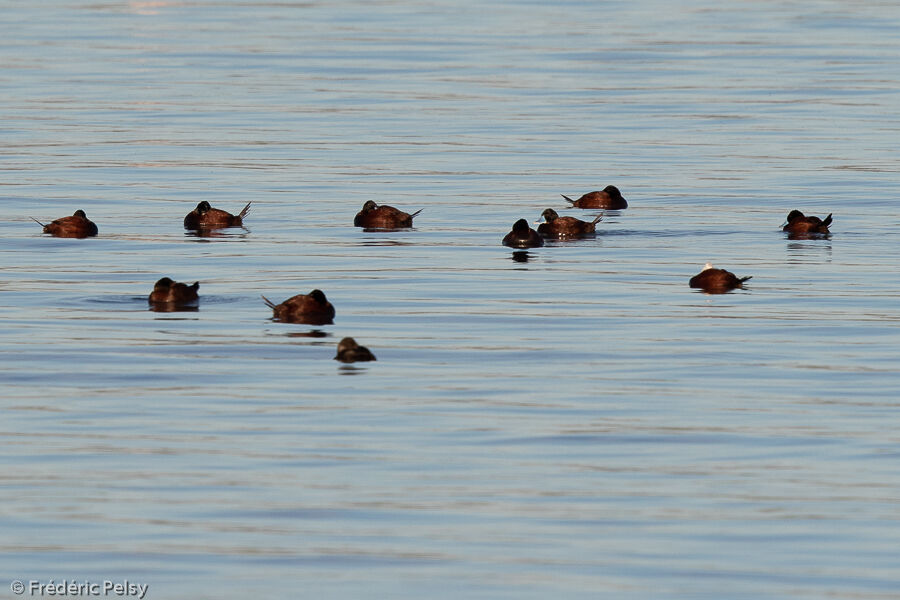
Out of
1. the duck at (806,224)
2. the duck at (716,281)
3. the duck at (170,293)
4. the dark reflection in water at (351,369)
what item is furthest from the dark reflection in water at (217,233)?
the dark reflection in water at (351,369)

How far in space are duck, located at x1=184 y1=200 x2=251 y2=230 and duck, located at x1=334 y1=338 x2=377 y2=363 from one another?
464 inches

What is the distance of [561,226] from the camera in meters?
32.9

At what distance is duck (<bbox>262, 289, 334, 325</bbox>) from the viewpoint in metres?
23.9

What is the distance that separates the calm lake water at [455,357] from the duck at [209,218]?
0.92 ft

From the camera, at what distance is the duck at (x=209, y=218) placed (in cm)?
3288

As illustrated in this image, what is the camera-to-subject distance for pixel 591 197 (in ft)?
116

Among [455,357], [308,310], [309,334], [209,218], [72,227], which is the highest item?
[209,218]

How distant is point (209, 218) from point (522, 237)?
5.50m

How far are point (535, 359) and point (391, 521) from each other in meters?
6.80

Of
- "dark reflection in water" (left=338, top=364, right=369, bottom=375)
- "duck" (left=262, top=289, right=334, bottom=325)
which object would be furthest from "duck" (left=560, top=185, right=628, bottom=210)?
"dark reflection in water" (left=338, top=364, right=369, bottom=375)

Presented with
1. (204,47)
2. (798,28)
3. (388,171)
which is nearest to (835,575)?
(388,171)

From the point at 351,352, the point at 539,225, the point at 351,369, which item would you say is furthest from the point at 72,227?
the point at 351,369

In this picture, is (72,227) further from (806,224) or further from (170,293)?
(806,224)

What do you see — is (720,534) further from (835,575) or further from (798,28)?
(798,28)
